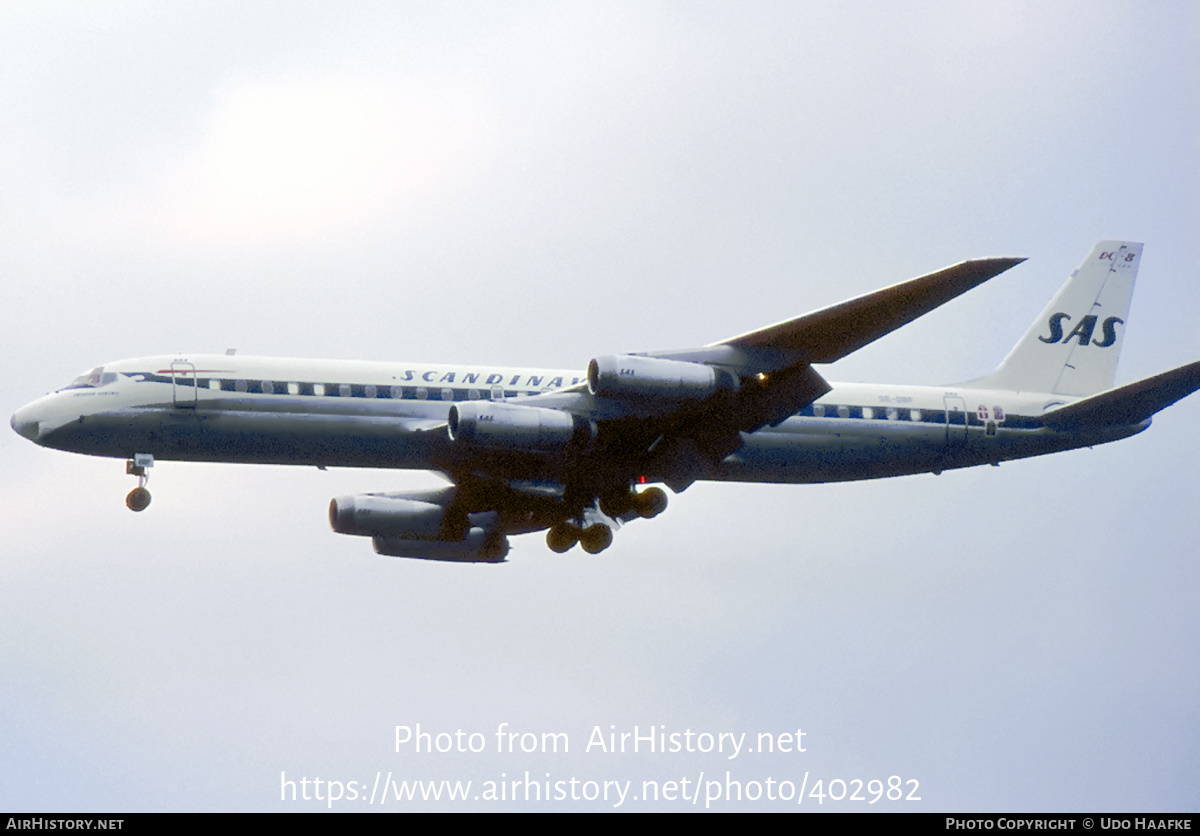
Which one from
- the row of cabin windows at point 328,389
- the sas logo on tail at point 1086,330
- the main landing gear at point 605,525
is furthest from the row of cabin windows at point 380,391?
the sas logo on tail at point 1086,330

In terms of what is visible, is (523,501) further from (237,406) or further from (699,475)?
(237,406)

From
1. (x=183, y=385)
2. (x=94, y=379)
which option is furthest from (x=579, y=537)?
(x=94, y=379)

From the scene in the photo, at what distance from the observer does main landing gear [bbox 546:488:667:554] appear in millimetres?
39438

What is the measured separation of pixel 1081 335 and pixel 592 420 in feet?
60.2

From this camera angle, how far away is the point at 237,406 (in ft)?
120

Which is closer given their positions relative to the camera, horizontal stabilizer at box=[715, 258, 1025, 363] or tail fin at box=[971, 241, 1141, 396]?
horizontal stabilizer at box=[715, 258, 1025, 363]

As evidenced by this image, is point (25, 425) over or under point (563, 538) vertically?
over

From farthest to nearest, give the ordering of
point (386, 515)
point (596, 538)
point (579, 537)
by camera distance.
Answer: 1. point (386, 515)
2. point (579, 537)
3. point (596, 538)

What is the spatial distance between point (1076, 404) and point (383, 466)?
19.0 meters

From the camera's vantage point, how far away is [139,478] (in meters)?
37.3

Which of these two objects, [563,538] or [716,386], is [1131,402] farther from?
[563,538]

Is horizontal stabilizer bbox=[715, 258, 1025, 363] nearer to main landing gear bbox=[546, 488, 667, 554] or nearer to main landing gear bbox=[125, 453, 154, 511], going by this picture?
main landing gear bbox=[546, 488, 667, 554]

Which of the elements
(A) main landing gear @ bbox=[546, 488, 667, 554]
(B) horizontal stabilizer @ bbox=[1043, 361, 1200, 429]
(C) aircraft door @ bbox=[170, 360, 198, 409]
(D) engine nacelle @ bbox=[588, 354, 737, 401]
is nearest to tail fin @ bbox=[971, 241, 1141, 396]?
(B) horizontal stabilizer @ bbox=[1043, 361, 1200, 429]

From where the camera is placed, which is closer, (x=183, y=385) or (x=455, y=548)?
(x=183, y=385)
